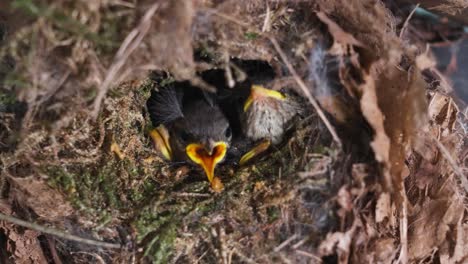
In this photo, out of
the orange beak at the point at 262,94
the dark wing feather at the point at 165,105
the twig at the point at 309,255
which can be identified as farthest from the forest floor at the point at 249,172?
the dark wing feather at the point at 165,105

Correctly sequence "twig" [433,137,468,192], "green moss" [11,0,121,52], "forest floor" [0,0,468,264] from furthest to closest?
"twig" [433,137,468,192], "forest floor" [0,0,468,264], "green moss" [11,0,121,52]

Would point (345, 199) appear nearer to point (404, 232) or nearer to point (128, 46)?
point (404, 232)

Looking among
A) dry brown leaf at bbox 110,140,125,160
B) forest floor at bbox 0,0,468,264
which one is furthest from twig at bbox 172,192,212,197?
dry brown leaf at bbox 110,140,125,160

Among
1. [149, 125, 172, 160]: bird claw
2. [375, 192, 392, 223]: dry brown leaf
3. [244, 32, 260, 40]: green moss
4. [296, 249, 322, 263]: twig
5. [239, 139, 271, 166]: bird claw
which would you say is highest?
[244, 32, 260, 40]: green moss

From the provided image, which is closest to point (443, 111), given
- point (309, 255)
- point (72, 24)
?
point (309, 255)

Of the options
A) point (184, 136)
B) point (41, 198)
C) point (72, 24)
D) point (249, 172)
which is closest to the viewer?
point (72, 24)

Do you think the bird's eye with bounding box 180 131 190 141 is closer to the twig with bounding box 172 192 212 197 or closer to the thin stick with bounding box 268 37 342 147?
the twig with bounding box 172 192 212 197

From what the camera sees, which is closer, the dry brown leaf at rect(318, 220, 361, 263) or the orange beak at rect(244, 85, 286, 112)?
the dry brown leaf at rect(318, 220, 361, 263)

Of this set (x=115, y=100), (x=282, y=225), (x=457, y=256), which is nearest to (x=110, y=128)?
(x=115, y=100)
